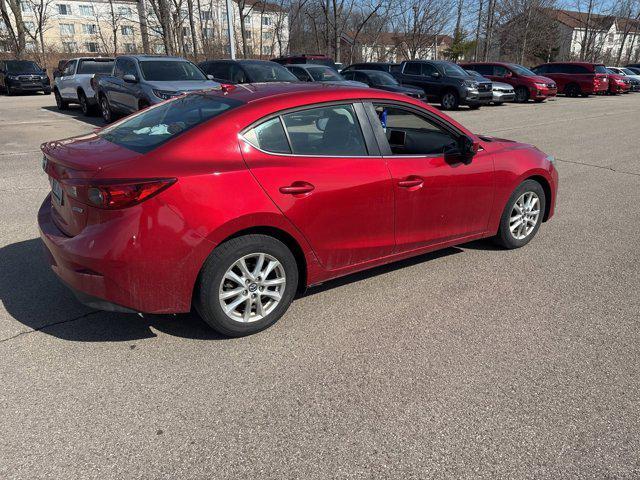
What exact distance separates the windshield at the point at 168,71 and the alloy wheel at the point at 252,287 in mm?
9517

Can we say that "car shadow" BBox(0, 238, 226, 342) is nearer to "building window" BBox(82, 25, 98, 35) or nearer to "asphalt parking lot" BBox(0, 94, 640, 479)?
"asphalt parking lot" BBox(0, 94, 640, 479)

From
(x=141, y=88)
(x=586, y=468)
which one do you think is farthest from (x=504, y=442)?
(x=141, y=88)

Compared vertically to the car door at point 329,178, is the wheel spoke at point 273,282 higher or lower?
lower

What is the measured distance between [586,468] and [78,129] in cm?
1358

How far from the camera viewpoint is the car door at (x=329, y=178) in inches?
129

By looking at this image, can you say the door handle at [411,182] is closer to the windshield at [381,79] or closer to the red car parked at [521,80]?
the windshield at [381,79]

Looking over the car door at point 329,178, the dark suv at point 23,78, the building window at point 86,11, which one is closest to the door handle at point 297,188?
the car door at point 329,178

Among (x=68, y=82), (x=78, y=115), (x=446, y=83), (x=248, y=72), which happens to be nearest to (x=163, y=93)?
(x=248, y=72)

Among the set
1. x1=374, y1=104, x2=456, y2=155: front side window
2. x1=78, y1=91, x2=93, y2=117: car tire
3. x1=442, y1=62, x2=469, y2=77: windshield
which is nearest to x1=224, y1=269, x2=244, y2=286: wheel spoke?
x1=374, y1=104, x2=456, y2=155: front side window

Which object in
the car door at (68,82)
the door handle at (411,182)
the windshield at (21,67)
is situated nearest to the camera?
the door handle at (411,182)

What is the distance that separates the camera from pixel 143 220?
113 inches

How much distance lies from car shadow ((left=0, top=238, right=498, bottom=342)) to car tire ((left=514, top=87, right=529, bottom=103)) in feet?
70.0

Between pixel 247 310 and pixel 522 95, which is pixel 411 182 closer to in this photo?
pixel 247 310

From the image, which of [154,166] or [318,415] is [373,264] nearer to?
[318,415]
